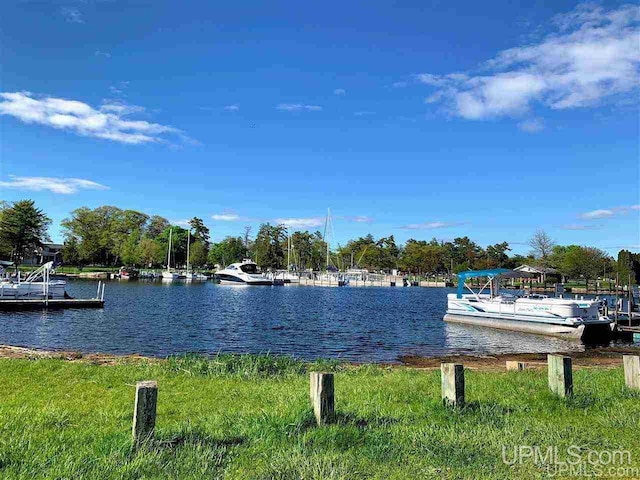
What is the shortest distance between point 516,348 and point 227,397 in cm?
2018

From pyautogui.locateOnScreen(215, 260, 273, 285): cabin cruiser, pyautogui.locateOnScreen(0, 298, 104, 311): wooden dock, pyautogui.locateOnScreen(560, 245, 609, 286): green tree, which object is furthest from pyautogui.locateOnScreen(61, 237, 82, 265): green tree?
pyautogui.locateOnScreen(560, 245, 609, 286): green tree

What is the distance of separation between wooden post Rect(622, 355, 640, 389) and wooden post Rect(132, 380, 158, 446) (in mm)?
8046

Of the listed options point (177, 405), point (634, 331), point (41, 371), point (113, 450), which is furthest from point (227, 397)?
point (634, 331)

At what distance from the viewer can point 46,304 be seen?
119 ft

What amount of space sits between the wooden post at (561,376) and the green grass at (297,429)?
189mm

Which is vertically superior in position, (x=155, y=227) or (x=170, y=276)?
(x=155, y=227)

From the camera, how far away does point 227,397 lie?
9305 mm

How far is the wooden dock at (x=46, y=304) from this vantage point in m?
34.8

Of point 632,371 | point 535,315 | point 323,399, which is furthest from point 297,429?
point 535,315

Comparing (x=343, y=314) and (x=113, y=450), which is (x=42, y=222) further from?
(x=113, y=450)

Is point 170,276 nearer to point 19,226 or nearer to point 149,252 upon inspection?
point 149,252

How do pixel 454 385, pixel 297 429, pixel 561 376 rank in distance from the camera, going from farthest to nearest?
pixel 561 376 → pixel 454 385 → pixel 297 429

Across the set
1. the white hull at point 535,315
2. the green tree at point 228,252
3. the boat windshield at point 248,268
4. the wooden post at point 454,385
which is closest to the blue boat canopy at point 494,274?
the white hull at point 535,315

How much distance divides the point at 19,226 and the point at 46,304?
203 feet
